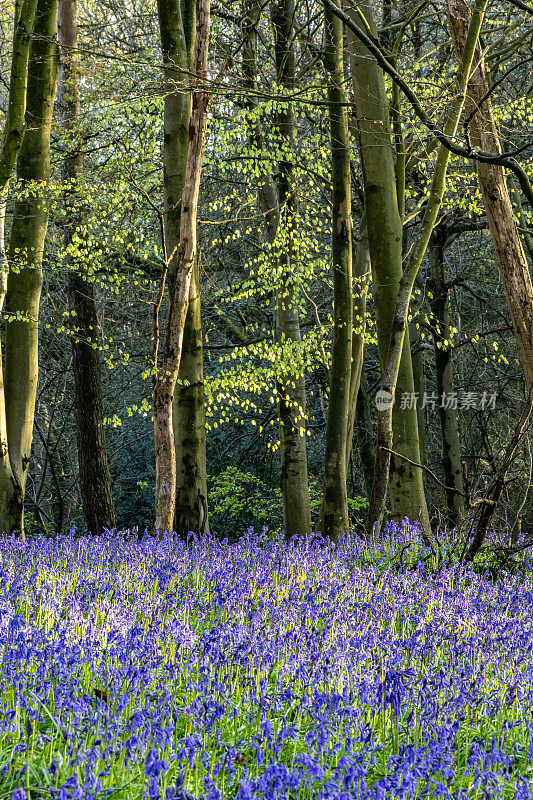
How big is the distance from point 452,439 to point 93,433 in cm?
706

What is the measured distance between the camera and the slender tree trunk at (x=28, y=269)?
8.18 metres

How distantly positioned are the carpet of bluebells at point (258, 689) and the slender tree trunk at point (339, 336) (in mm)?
3398

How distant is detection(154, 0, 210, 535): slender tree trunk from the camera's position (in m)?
7.54

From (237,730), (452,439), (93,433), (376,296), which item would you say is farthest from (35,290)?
(452,439)

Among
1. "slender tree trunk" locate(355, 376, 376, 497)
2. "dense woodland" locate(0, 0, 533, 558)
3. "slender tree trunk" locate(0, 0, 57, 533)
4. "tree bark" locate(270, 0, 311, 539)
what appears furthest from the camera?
"slender tree trunk" locate(355, 376, 376, 497)

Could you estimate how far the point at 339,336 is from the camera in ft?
31.0

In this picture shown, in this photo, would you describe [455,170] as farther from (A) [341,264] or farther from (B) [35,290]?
(B) [35,290]

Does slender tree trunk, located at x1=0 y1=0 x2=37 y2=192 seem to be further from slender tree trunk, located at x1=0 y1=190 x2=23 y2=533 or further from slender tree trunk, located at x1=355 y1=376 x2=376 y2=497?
slender tree trunk, located at x1=355 y1=376 x2=376 y2=497

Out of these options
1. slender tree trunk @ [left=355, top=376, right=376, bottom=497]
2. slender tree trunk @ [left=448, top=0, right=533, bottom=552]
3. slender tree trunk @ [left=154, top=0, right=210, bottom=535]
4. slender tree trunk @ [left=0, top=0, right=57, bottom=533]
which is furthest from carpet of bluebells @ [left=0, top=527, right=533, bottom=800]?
slender tree trunk @ [left=355, top=376, right=376, bottom=497]

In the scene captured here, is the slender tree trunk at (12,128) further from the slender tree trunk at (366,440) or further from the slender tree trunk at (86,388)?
the slender tree trunk at (366,440)

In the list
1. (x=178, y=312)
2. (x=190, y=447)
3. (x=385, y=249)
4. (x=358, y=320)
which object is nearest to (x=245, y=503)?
(x=358, y=320)

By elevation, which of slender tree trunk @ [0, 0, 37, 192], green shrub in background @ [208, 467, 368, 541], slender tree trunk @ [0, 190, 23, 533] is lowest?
green shrub in background @ [208, 467, 368, 541]

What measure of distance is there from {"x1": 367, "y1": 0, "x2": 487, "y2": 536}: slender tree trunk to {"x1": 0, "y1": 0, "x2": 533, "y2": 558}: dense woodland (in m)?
0.03

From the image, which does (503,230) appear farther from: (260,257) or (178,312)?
(260,257)
